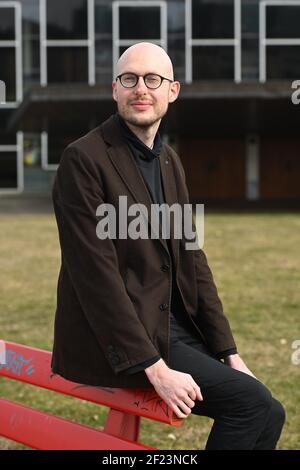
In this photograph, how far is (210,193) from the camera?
35219mm

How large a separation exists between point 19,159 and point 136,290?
31.5 m

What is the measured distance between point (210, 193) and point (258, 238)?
67.9 feet

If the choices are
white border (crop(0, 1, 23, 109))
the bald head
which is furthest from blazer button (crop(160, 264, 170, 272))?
white border (crop(0, 1, 23, 109))

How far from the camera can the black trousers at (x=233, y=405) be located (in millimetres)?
2656

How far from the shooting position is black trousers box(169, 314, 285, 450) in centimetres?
266

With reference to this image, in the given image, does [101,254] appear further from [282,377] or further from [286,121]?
[286,121]

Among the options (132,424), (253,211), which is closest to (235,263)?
(132,424)

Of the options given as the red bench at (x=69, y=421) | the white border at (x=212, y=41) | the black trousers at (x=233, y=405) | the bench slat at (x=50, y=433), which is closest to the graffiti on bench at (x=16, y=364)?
the red bench at (x=69, y=421)

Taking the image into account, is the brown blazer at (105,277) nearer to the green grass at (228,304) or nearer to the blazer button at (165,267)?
the blazer button at (165,267)

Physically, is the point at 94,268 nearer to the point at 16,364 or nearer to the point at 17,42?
the point at 16,364

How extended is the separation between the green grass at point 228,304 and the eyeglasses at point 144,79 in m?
2.32

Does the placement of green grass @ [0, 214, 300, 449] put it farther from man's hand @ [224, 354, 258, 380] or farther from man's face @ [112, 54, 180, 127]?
man's face @ [112, 54, 180, 127]

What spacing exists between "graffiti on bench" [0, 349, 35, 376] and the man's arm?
71 cm

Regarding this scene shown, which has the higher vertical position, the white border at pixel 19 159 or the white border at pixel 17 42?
the white border at pixel 17 42
